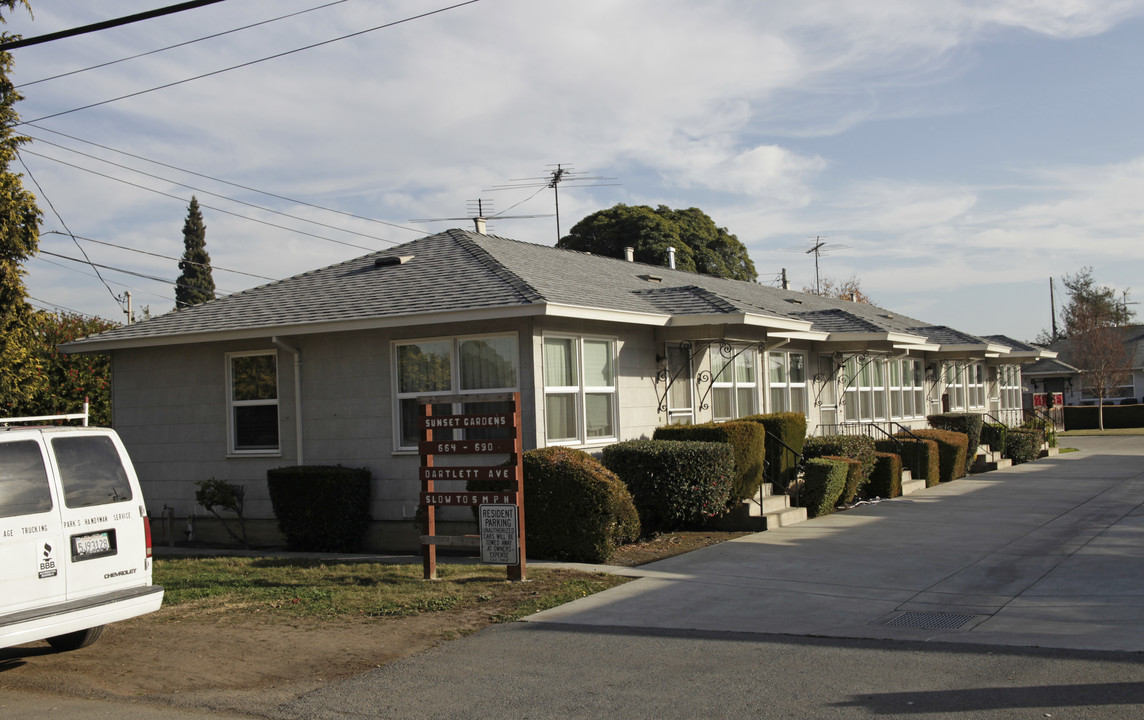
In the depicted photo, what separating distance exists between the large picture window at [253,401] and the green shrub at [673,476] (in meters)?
5.54

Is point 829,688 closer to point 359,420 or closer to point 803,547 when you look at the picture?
point 803,547

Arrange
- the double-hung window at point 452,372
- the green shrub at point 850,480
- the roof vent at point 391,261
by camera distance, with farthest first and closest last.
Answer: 1. the roof vent at point 391,261
2. the green shrub at point 850,480
3. the double-hung window at point 452,372

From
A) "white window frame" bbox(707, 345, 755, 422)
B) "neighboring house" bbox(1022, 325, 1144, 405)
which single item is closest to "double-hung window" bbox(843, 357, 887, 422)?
"white window frame" bbox(707, 345, 755, 422)

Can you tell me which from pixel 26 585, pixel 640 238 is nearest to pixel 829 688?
pixel 26 585

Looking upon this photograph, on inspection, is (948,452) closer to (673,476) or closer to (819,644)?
(673,476)

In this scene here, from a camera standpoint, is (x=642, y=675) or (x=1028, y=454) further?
(x=1028, y=454)

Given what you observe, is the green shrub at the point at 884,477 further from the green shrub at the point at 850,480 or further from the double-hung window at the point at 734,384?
the double-hung window at the point at 734,384

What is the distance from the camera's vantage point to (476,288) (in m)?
14.1

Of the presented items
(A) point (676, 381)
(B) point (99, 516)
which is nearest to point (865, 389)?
(A) point (676, 381)

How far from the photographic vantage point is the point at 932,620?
824 cm

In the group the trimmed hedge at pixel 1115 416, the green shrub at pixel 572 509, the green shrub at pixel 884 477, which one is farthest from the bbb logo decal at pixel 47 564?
the trimmed hedge at pixel 1115 416

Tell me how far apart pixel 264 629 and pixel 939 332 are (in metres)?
25.7

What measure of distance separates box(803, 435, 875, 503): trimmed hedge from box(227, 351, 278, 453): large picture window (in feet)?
29.3

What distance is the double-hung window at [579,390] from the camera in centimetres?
1372
